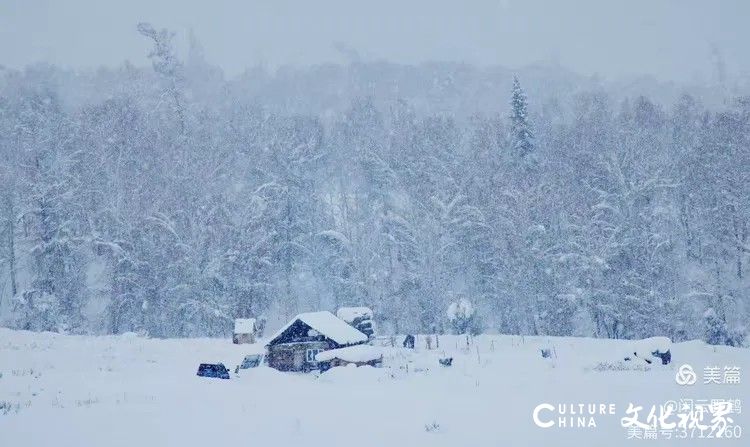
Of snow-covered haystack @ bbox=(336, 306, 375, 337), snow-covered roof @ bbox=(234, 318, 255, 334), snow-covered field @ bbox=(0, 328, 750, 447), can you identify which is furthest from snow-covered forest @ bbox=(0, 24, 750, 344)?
snow-covered field @ bbox=(0, 328, 750, 447)

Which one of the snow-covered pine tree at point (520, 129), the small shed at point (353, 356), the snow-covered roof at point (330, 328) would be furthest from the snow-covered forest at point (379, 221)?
the small shed at point (353, 356)

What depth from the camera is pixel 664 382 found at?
58.0 ft

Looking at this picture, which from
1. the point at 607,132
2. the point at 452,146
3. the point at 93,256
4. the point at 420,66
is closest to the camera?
the point at 93,256

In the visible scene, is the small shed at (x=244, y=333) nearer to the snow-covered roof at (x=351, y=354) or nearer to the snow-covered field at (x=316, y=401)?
the snow-covered field at (x=316, y=401)

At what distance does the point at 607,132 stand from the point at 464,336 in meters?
27.3

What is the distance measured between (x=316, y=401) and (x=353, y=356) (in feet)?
48.6

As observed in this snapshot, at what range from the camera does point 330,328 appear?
111 feet

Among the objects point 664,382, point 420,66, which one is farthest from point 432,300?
point 420,66

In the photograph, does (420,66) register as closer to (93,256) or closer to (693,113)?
(693,113)

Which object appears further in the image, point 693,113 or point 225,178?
point 693,113

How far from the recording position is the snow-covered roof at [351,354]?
30.2 meters

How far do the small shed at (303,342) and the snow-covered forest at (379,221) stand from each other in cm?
1124

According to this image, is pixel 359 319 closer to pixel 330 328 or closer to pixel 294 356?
pixel 330 328

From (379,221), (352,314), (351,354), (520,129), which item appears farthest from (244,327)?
(520,129)
